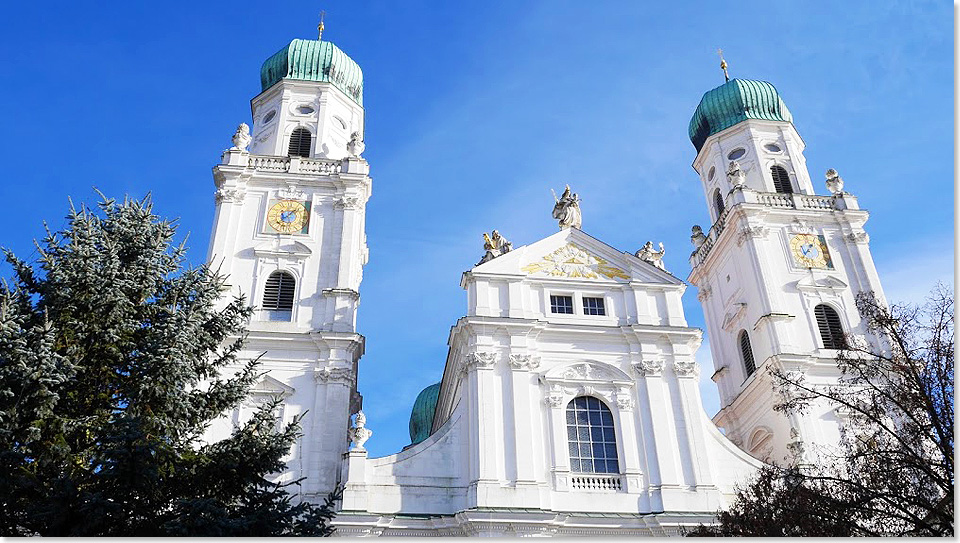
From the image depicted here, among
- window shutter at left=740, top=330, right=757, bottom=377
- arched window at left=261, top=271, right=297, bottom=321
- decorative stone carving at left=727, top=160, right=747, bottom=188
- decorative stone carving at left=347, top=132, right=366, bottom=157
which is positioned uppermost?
decorative stone carving at left=347, top=132, right=366, bottom=157

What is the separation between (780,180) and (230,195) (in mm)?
21950

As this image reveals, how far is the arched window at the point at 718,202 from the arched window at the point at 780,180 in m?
2.28

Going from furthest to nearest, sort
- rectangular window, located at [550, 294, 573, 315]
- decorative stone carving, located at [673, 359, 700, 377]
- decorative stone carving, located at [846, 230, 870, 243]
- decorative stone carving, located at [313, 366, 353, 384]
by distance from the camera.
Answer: decorative stone carving, located at [846, 230, 870, 243]
rectangular window, located at [550, 294, 573, 315]
decorative stone carving, located at [673, 359, 700, 377]
decorative stone carving, located at [313, 366, 353, 384]

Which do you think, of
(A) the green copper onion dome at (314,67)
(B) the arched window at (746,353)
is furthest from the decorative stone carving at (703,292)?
(A) the green copper onion dome at (314,67)

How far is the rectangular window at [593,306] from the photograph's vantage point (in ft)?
84.8

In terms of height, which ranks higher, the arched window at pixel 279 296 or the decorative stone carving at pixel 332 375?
the arched window at pixel 279 296

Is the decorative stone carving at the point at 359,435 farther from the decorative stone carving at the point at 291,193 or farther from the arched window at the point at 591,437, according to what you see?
the decorative stone carving at the point at 291,193

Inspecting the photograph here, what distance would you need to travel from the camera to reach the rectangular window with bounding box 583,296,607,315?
2586 centimetres

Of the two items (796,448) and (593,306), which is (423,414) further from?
(796,448)

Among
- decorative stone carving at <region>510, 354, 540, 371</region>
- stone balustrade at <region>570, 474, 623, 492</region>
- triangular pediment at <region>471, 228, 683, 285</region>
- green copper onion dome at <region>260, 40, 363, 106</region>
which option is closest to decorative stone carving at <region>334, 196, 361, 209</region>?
triangular pediment at <region>471, 228, 683, 285</region>

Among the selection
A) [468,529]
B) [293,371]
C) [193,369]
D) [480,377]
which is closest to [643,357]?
[480,377]

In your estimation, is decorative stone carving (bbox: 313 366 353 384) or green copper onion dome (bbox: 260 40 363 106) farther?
green copper onion dome (bbox: 260 40 363 106)

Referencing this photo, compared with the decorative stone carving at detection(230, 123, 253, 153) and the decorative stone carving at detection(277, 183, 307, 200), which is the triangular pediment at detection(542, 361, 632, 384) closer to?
the decorative stone carving at detection(277, 183, 307, 200)

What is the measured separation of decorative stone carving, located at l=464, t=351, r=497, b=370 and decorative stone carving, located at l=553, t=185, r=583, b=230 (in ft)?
21.2
